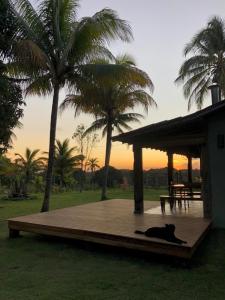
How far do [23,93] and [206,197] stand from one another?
6.90 metres

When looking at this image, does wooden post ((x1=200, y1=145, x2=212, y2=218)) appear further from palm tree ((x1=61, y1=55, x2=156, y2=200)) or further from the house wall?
palm tree ((x1=61, y1=55, x2=156, y2=200))

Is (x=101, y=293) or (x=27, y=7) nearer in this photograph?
(x=101, y=293)

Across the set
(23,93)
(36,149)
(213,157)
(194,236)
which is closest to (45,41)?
(23,93)

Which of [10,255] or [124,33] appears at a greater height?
[124,33]

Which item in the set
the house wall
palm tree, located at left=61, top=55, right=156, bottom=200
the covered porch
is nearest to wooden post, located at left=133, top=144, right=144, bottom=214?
the covered porch

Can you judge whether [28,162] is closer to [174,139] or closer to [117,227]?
[174,139]

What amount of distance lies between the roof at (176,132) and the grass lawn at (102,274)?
2.64 m

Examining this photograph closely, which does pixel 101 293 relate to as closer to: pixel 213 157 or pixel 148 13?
pixel 213 157

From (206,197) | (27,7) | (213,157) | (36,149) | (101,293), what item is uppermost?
(27,7)

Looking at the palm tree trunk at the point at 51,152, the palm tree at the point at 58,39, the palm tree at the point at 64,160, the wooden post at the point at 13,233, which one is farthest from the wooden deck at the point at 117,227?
the palm tree at the point at 64,160

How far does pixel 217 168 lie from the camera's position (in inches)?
302

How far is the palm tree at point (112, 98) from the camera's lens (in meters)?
11.1

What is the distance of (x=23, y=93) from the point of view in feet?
35.3

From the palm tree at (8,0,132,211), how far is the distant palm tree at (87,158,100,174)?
67.2 feet
